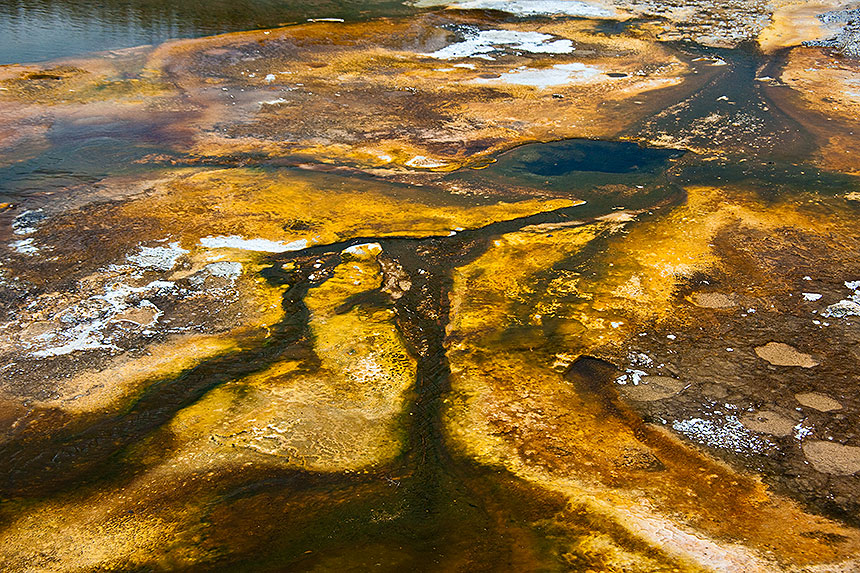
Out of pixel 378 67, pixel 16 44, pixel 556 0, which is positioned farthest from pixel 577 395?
pixel 556 0

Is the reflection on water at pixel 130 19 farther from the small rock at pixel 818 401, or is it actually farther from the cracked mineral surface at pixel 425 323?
the small rock at pixel 818 401

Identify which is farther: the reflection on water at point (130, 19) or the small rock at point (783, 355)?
the reflection on water at point (130, 19)

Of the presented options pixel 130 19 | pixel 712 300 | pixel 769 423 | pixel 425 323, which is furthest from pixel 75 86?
pixel 769 423

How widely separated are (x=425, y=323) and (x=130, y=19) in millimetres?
10417

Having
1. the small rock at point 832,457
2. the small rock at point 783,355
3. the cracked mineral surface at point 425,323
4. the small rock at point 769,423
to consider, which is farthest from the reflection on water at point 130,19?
the small rock at point 832,457

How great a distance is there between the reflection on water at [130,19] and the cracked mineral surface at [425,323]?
1.49 m

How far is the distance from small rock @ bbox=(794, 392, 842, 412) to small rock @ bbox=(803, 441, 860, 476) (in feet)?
1.01

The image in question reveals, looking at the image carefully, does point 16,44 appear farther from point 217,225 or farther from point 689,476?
point 689,476

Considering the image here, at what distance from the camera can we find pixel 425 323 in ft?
16.0

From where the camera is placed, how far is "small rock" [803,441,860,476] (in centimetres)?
364

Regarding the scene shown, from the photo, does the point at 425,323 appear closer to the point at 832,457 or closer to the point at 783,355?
the point at 783,355

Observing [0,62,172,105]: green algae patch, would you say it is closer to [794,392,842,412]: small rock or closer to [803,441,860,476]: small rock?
[794,392,842,412]: small rock

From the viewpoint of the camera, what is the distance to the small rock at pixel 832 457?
3.64m

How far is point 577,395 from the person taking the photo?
420 cm
